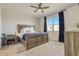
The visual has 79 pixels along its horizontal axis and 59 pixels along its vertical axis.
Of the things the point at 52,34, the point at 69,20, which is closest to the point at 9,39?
the point at 52,34

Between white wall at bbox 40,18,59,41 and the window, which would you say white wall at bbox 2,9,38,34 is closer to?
white wall at bbox 40,18,59,41

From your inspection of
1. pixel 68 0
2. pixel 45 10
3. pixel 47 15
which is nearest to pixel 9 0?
pixel 68 0

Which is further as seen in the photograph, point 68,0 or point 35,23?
point 35,23

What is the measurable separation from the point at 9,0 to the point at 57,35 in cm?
A: 199

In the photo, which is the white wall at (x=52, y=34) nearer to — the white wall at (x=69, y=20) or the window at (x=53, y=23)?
the white wall at (x=69, y=20)

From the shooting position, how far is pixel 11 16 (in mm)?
2641

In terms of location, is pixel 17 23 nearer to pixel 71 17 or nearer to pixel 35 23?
pixel 35 23

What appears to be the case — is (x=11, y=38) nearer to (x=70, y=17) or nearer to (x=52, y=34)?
(x=52, y=34)

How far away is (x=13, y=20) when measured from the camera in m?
2.70

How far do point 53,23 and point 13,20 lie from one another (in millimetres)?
1132

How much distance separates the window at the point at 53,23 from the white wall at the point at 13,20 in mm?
374

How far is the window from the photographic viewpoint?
2620 mm

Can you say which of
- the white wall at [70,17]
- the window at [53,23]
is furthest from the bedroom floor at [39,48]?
the white wall at [70,17]

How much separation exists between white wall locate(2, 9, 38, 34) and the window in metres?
0.37
